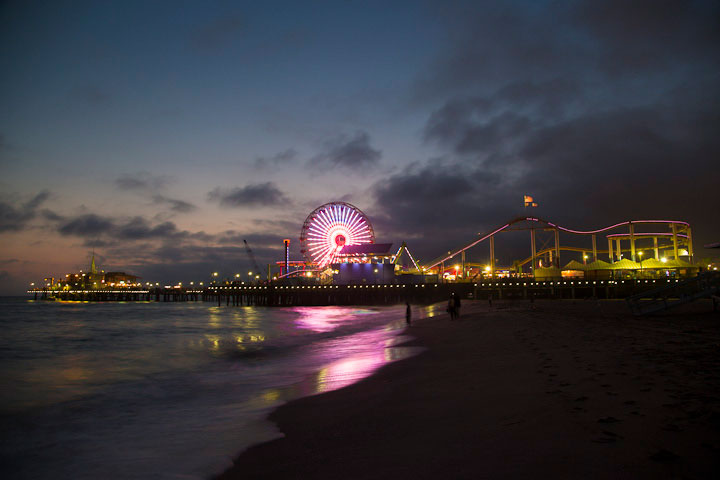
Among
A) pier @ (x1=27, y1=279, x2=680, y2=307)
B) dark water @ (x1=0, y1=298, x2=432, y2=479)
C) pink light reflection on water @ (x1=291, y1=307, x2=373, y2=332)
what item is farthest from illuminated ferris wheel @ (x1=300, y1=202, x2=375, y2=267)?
dark water @ (x1=0, y1=298, x2=432, y2=479)

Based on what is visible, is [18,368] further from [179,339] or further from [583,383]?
[583,383]

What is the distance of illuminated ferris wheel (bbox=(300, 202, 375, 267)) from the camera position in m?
77.2

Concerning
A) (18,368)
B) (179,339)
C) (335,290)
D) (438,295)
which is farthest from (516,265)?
(18,368)

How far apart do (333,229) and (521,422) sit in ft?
240

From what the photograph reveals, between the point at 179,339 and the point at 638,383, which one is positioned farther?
the point at 179,339

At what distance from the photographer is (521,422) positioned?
453 centimetres

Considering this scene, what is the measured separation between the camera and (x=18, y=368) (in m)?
14.3

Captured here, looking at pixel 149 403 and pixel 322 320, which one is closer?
pixel 149 403

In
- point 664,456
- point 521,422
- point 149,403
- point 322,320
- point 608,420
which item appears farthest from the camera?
point 322,320

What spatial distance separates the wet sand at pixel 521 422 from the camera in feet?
11.3

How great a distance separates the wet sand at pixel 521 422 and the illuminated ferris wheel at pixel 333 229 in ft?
226

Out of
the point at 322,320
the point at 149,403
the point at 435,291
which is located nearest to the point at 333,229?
the point at 435,291

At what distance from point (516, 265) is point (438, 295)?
169ft

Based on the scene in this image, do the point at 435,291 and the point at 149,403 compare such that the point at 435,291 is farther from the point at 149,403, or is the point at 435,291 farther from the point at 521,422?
the point at 521,422
